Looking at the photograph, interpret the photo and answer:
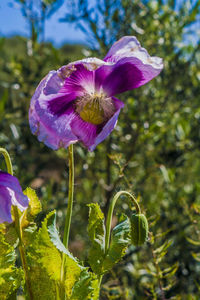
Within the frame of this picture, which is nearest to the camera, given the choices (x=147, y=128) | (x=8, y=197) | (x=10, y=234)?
(x=8, y=197)

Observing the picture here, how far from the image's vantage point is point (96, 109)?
23.1 inches

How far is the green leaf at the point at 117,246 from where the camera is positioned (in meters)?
0.54

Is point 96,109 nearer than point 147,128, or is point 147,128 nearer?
point 96,109

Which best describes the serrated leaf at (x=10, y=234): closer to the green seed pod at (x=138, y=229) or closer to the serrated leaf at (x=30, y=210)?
the serrated leaf at (x=30, y=210)

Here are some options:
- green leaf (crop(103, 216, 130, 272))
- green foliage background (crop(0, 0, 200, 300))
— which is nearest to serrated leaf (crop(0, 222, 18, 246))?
green leaf (crop(103, 216, 130, 272))

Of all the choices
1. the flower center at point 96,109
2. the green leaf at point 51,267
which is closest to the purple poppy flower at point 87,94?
the flower center at point 96,109

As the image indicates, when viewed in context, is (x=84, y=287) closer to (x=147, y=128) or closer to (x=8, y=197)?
(x=8, y=197)

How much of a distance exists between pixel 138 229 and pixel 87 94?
7.9 inches

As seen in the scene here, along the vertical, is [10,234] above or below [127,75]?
below

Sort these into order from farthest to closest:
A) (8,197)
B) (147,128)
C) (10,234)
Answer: (147,128) < (10,234) < (8,197)

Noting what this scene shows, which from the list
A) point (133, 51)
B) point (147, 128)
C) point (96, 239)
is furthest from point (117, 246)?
point (147, 128)

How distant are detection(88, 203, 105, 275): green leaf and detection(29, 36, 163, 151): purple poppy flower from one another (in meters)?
0.09

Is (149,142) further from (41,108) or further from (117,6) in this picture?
(41,108)

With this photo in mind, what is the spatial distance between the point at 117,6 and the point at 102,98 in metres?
0.88
